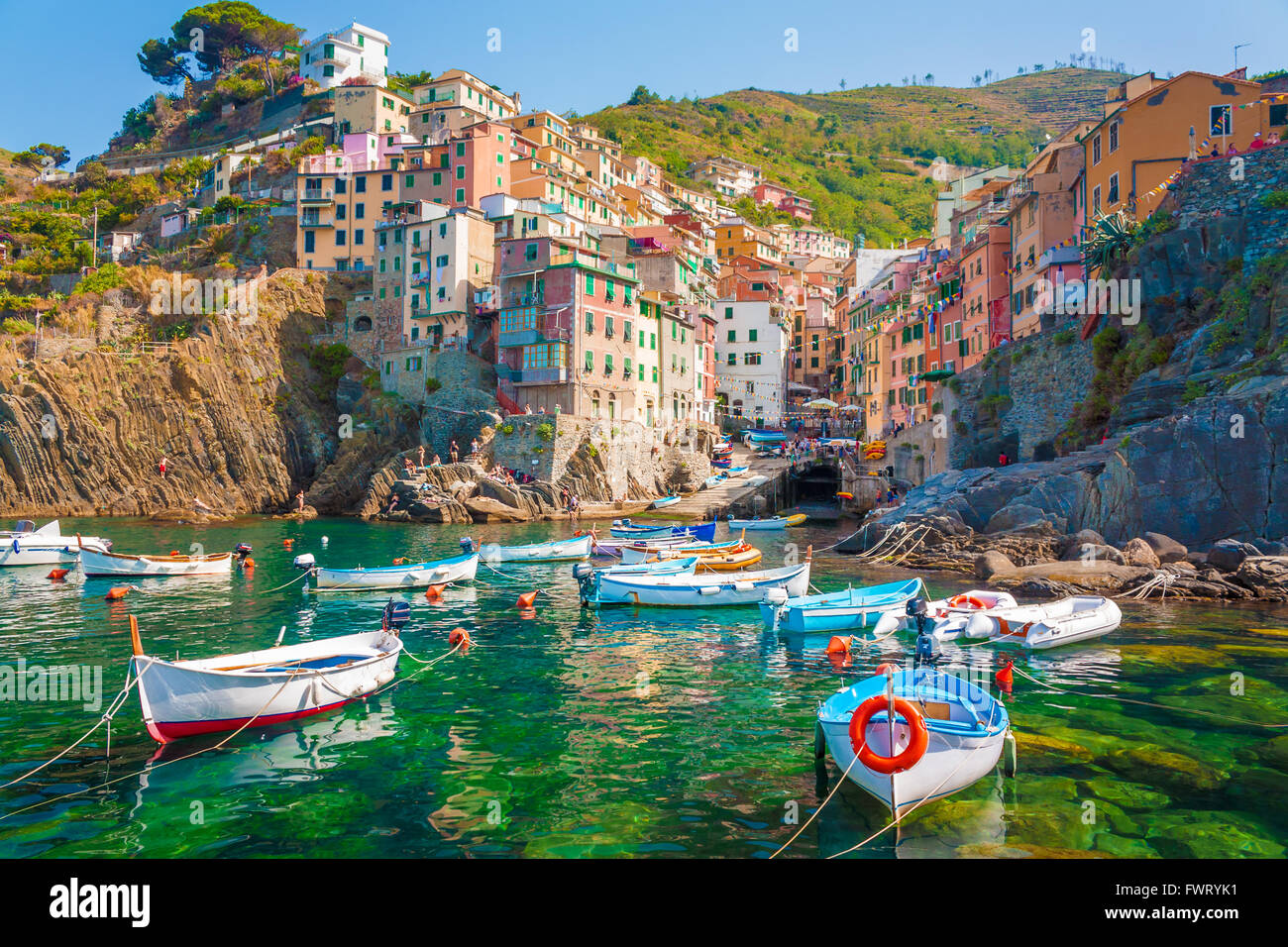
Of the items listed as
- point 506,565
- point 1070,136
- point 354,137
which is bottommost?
point 506,565

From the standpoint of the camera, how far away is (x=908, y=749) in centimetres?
1071

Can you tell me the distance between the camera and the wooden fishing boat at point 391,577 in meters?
31.6

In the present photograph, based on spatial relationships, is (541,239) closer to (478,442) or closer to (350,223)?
(478,442)

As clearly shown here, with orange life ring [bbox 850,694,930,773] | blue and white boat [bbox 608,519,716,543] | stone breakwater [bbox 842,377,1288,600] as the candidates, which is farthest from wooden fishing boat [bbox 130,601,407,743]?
blue and white boat [bbox 608,519,716,543]

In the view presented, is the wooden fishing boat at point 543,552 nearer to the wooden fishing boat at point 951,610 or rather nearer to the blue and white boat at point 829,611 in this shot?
the blue and white boat at point 829,611

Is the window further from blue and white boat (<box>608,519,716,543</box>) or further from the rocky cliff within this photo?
the rocky cliff

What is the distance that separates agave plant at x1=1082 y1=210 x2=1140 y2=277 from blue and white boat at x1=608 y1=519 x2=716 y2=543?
73.2ft

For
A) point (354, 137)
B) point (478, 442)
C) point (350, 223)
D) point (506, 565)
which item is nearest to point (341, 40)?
point (354, 137)

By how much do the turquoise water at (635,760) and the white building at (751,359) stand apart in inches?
2731

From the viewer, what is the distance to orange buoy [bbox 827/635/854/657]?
20797 mm

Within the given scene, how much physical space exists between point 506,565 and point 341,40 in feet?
325

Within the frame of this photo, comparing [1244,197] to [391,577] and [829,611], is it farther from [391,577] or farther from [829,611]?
[391,577]

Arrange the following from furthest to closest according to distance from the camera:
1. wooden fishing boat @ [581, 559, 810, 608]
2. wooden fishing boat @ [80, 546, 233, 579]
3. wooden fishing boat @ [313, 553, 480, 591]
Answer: wooden fishing boat @ [80, 546, 233, 579] < wooden fishing boat @ [313, 553, 480, 591] < wooden fishing boat @ [581, 559, 810, 608]
